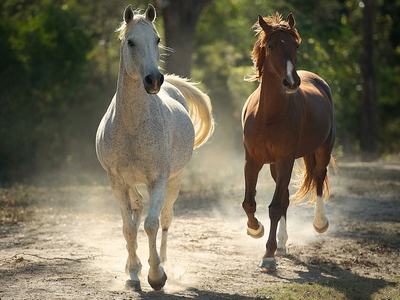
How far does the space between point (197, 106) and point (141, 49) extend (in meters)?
2.53

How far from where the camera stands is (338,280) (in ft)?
17.3

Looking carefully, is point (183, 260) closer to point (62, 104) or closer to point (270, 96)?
point (270, 96)

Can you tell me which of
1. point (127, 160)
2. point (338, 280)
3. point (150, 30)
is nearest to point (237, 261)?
point (338, 280)

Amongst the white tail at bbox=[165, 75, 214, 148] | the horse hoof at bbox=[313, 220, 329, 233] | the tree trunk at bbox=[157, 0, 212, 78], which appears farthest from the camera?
the tree trunk at bbox=[157, 0, 212, 78]

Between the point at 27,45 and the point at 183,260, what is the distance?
8831 mm

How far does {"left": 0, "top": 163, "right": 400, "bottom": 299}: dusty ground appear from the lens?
192 inches

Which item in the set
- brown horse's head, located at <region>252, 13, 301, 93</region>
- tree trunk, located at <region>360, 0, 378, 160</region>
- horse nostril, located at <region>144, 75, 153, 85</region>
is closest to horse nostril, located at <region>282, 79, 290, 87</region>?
brown horse's head, located at <region>252, 13, 301, 93</region>

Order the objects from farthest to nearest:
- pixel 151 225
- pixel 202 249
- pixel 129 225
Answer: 1. pixel 202 249
2. pixel 129 225
3. pixel 151 225

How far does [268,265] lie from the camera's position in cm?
551

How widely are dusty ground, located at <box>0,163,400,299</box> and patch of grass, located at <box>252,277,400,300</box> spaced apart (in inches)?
4.3

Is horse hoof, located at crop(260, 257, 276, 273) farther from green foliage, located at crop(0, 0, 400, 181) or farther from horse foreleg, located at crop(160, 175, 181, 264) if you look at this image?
green foliage, located at crop(0, 0, 400, 181)

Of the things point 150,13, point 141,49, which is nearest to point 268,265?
point 141,49

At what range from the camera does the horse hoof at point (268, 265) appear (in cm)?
550

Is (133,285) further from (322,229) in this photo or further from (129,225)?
(322,229)
